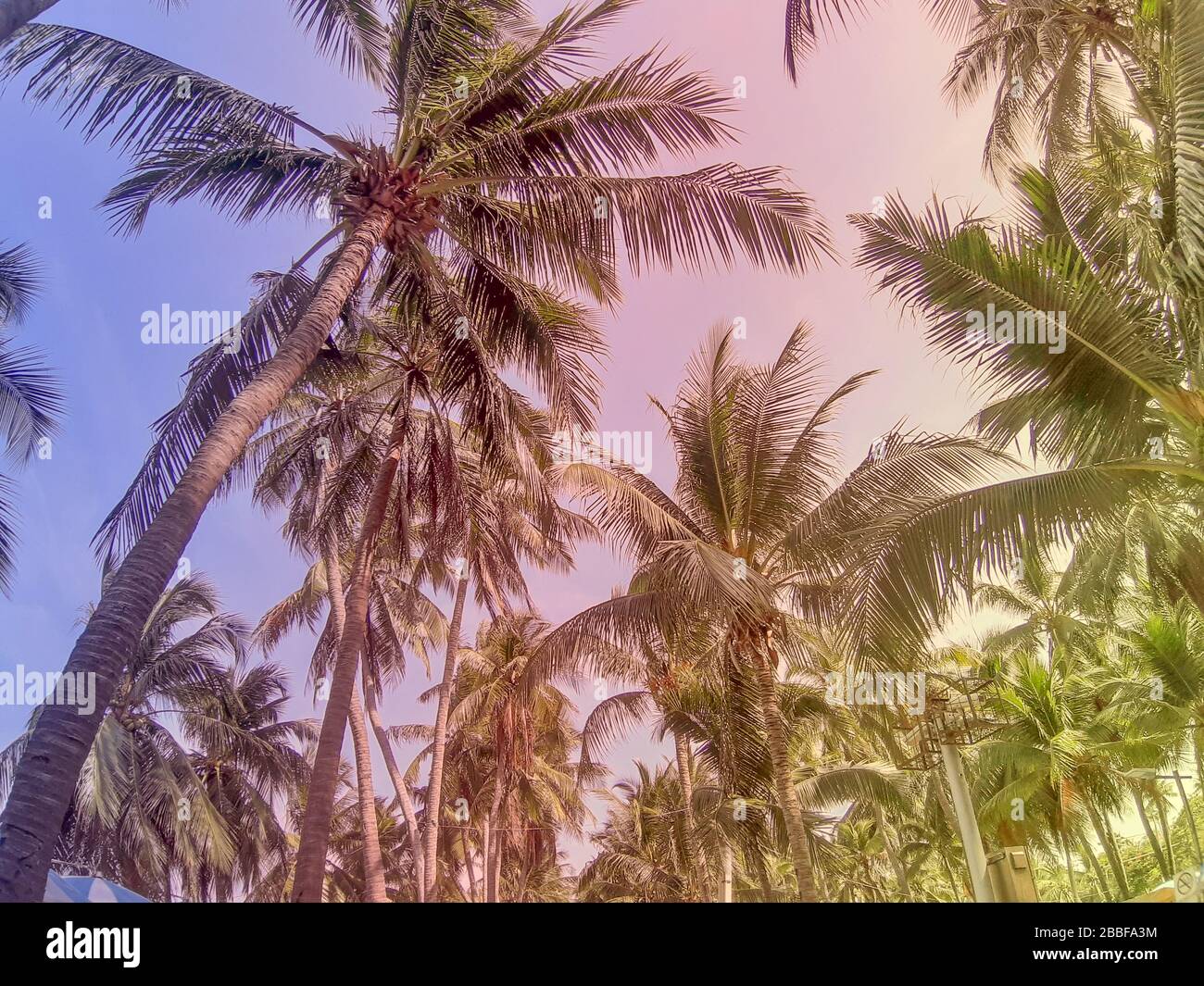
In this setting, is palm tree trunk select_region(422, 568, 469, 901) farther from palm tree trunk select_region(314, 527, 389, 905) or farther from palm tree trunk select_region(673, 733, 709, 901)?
palm tree trunk select_region(673, 733, 709, 901)

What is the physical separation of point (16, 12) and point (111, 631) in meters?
4.41

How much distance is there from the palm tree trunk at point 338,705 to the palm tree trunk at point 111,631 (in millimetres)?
3757

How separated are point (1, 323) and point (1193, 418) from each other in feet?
60.7

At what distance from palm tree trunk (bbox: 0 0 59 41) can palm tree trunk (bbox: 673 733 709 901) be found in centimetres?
1569

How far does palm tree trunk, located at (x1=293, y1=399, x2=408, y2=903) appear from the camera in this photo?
8.02 m

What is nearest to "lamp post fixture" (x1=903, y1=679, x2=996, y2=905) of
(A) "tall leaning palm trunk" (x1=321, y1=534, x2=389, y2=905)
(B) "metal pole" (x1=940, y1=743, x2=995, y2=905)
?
(B) "metal pole" (x1=940, y1=743, x2=995, y2=905)

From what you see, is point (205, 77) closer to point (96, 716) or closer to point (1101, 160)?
point (96, 716)

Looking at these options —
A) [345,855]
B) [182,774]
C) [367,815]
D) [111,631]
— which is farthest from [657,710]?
[345,855]

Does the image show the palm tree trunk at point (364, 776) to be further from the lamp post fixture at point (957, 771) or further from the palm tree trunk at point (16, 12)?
the lamp post fixture at point (957, 771)

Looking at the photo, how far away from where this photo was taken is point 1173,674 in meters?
13.4

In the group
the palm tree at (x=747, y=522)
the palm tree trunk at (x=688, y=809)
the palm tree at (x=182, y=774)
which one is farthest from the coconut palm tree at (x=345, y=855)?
the palm tree at (x=747, y=522)

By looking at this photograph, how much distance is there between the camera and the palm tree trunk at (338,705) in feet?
26.3
